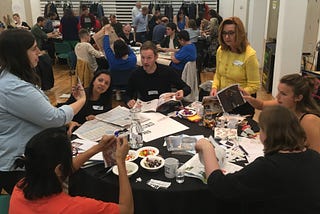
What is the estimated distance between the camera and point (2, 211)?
5.97 feet

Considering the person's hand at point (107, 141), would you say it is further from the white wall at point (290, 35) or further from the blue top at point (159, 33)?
the blue top at point (159, 33)

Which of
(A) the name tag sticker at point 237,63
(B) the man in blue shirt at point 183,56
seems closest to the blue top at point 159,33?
(B) the man in blue shirt at point 183,56

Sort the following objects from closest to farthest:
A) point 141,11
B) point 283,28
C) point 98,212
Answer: point 98,212 → point 283,28 → point 141,11

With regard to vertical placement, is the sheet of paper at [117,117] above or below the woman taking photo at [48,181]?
below

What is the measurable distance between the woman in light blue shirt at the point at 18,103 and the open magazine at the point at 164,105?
1.25 meters

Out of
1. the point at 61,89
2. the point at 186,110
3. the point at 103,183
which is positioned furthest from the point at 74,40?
the point at 103,183

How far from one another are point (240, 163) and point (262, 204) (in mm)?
554

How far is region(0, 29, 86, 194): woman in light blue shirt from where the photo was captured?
196 cm

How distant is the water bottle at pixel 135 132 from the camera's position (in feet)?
8.41

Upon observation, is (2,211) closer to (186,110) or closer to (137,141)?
(137,141)

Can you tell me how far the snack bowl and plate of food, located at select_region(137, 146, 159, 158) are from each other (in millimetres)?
77

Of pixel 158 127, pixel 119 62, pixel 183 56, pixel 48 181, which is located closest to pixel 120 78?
pixel 119 62

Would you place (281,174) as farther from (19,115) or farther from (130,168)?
(19,115)

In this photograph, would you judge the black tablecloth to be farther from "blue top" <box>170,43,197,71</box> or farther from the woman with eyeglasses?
"blue top" <box>170,43,197,71</box>
